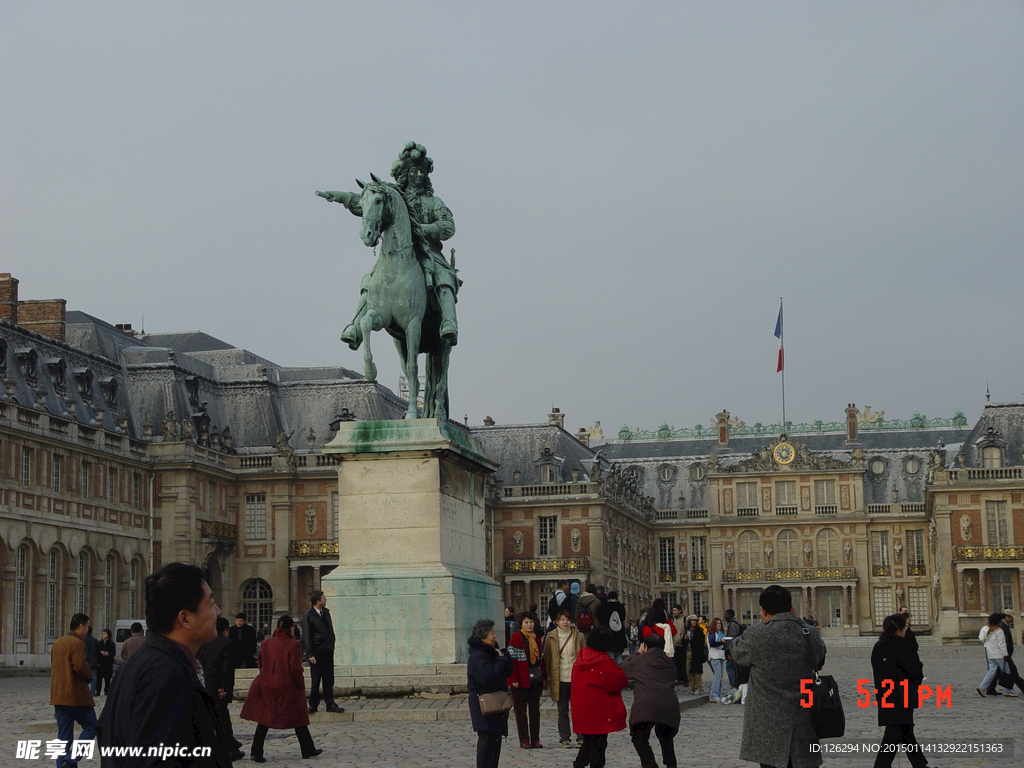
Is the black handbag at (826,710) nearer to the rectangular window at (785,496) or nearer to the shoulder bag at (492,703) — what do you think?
the shoulder bag at (492,703)

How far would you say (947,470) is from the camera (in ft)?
222

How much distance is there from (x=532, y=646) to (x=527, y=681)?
49cm

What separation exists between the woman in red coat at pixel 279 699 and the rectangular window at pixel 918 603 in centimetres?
6886

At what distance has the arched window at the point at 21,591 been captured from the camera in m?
42.5

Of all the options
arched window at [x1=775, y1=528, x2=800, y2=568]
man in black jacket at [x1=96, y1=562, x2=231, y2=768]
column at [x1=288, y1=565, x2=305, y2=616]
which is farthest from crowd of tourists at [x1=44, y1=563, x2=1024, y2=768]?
arched window at [x1=775, y1=528, x2=800, y2=568]

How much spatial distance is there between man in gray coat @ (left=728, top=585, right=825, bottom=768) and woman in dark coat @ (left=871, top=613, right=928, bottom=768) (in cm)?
268

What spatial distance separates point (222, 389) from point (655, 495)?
102ft

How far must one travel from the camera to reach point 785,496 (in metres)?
79.3

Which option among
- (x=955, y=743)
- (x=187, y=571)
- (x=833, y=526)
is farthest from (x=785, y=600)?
(x=833, y=526)

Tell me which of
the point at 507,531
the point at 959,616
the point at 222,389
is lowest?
the point at 959,616

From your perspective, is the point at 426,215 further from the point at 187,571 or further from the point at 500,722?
the point at 187,571

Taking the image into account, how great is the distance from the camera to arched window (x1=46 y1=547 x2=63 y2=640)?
44125 millimetres

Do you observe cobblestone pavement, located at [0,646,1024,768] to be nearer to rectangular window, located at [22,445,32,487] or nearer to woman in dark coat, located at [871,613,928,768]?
woman in dark coat, located at [871,613,928,768]

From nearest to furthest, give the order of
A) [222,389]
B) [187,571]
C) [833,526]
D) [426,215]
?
[187,571], [426,215], [222,389], [833,526]
